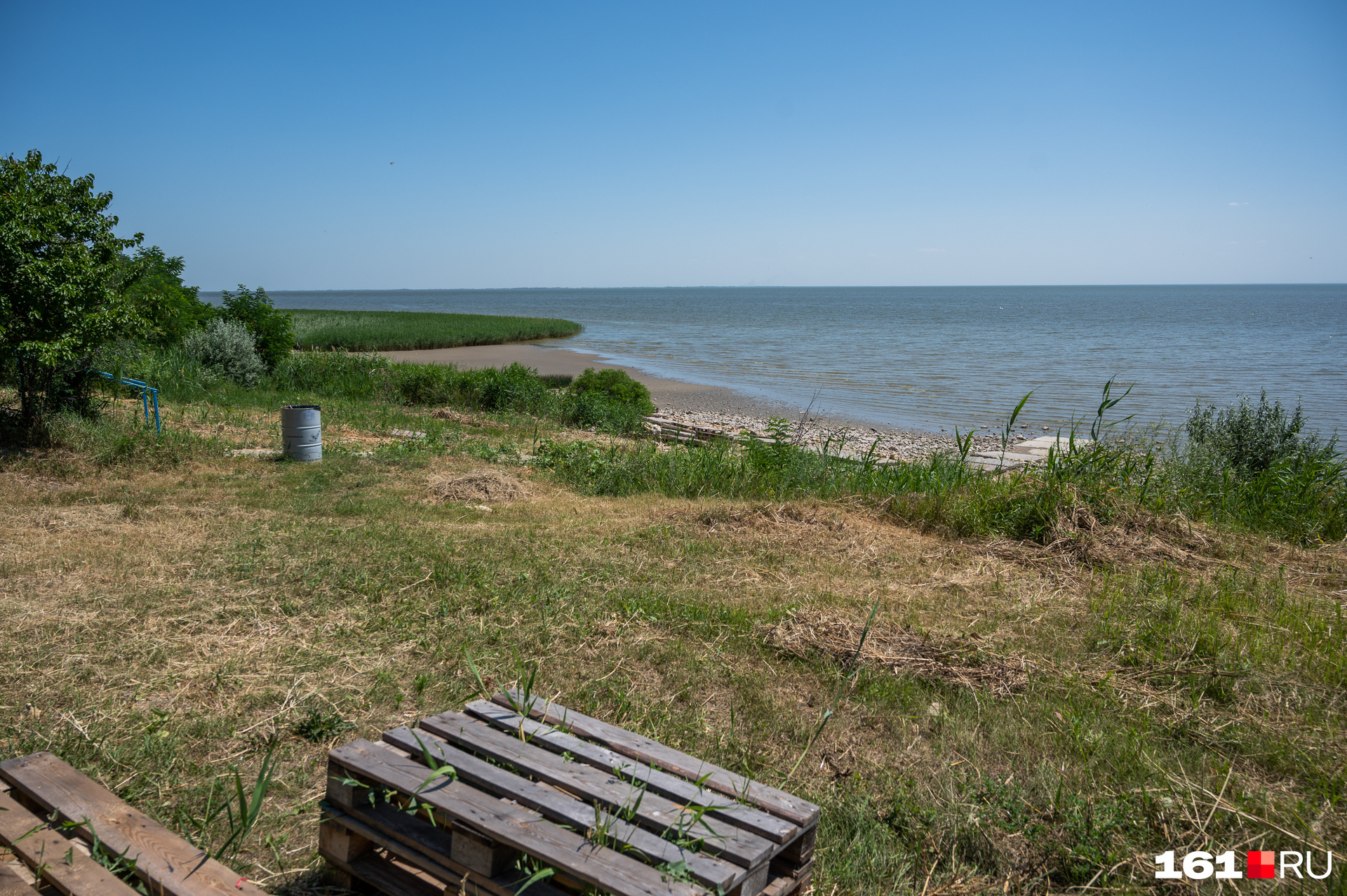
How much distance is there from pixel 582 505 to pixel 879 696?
5183 mm

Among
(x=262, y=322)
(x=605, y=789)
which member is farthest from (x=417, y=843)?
(x=262, y=322)

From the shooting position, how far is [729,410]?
83.3 ft

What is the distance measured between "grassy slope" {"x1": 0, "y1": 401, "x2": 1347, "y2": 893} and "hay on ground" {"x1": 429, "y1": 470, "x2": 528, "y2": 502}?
0.83 meters

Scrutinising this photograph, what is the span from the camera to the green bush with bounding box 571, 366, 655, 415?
19.5 meters

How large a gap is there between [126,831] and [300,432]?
8.33 metres

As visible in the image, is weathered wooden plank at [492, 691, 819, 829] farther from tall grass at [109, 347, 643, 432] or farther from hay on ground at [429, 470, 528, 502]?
tall grass at [109, 347, 643, 432]

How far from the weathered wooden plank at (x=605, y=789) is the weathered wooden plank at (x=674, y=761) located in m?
0.20

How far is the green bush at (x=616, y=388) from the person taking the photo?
1947 cm

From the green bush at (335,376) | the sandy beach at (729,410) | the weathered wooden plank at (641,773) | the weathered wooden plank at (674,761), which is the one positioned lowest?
the sandy beach at (729,410)

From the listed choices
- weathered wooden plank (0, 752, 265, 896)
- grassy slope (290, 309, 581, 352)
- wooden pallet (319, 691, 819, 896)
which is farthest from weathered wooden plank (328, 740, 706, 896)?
grassy slope (290, 309, 581, 352)

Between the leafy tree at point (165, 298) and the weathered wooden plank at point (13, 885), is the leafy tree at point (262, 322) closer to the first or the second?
the leafy tree at point (165, 298)

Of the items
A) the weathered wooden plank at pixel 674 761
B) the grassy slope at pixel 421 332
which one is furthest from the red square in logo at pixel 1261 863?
the grassy slope at pixel 421 332

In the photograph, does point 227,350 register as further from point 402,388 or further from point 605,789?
point 605,789

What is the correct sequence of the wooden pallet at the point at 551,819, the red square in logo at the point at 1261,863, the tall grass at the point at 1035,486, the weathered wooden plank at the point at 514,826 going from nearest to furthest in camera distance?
the weathered wooden plank at the point at 514,826 → the wooden pallet at the point at 551,819 → the red square in logo at the point at 1261,863 → the tall grass at the point at 1035,486
